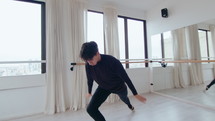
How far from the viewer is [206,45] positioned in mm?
2826

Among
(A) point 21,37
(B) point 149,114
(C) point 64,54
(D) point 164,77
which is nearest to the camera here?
(B) point 149,114

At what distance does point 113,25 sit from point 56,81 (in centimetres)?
197

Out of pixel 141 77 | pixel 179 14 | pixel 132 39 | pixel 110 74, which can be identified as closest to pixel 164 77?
pixel 141 77

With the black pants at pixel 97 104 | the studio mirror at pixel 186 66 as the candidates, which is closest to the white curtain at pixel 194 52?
the studio mirror at pixel 186 66

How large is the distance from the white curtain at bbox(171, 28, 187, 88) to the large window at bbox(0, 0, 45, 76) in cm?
337

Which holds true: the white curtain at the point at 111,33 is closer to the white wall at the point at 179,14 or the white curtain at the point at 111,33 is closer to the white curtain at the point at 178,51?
the white wall at the point at 179,14

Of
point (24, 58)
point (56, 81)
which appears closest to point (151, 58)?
point (56, 81)

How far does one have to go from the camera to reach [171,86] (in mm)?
3668

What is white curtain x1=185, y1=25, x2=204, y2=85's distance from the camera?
295 centimetres

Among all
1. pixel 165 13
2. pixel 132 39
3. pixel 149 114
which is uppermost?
pixel 165 13

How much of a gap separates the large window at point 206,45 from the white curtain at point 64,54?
280 cm

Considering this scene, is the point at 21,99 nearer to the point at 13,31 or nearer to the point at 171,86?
the point at 13,31

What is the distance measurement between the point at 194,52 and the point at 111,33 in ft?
6.94

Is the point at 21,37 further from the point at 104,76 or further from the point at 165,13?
the point at 165,13
